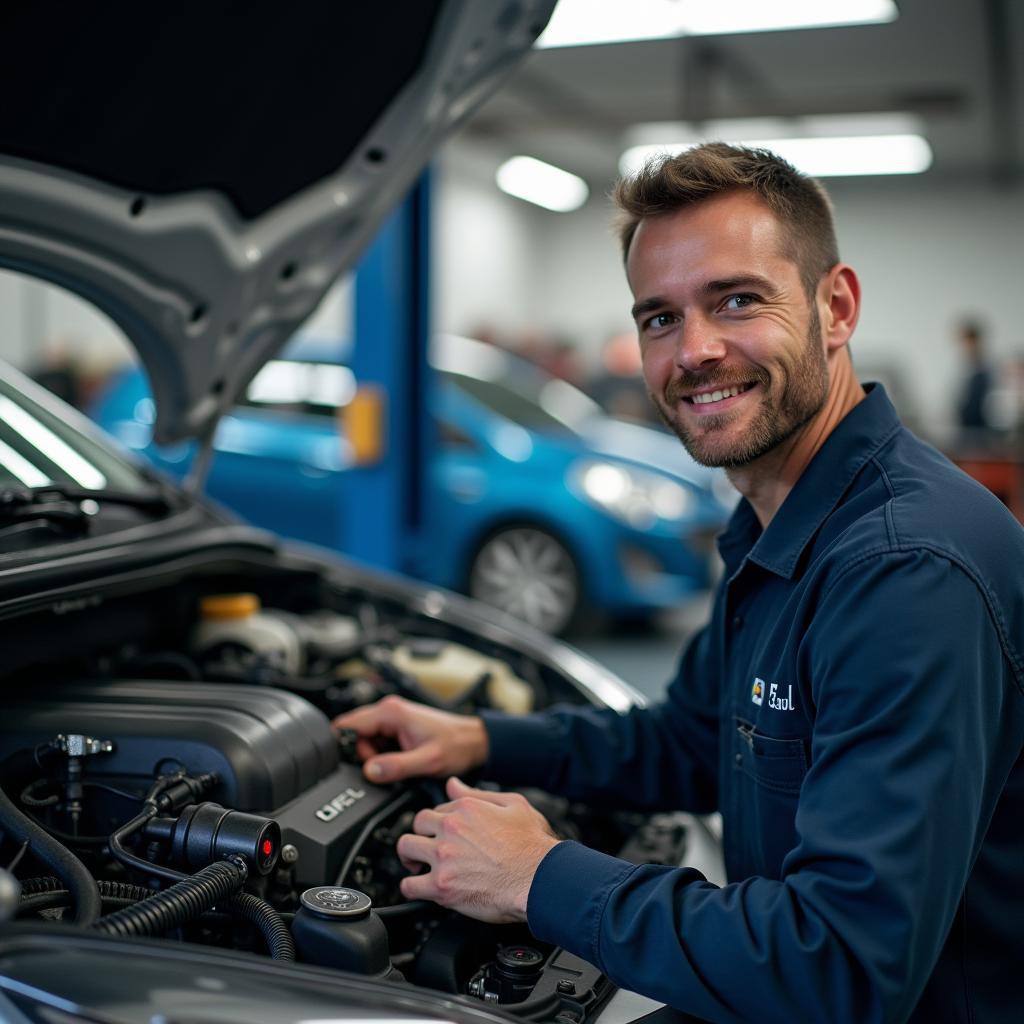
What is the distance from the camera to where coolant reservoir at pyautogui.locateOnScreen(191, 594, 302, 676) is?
2051 mm

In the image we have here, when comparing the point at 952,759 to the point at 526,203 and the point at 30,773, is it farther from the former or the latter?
the point at 526,203

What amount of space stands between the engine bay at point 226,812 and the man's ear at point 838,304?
0.80 m

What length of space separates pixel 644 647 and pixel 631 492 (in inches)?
30.7

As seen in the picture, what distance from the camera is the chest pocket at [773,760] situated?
135 centimetres

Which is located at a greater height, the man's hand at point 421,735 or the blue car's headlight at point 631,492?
the blue car's headlight at point 631,492

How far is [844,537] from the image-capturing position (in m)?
1.30

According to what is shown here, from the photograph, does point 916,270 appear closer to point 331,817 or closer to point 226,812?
point 331,817

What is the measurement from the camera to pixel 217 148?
1.77 meters

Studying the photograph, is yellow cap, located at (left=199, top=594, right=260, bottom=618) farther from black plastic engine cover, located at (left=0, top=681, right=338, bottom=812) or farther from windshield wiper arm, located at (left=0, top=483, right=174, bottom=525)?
black plastic engine cover, located at (left=0, top=681, right=338, bottom=812)

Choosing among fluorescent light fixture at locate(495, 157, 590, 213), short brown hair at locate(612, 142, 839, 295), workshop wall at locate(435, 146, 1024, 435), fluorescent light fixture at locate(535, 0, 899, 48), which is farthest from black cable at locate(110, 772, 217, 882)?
workshop wall at locate(435, 146, 1024, 435)

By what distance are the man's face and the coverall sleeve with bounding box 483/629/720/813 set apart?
0.43 m

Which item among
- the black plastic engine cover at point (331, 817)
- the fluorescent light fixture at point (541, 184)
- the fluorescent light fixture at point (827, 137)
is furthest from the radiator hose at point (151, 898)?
the fluorescent light fixture at point (541, 184)

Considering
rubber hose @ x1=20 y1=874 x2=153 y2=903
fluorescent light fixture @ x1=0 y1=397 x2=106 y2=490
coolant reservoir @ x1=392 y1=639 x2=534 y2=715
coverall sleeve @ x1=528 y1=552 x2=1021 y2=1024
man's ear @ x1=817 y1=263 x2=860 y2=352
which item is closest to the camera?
coverall sleeve @ x1=528 y1=552 x2=1021 y2=1024

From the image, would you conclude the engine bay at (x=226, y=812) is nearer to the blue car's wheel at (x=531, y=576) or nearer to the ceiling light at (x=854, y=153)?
the blue car's wheel at (x=531, y=576)
